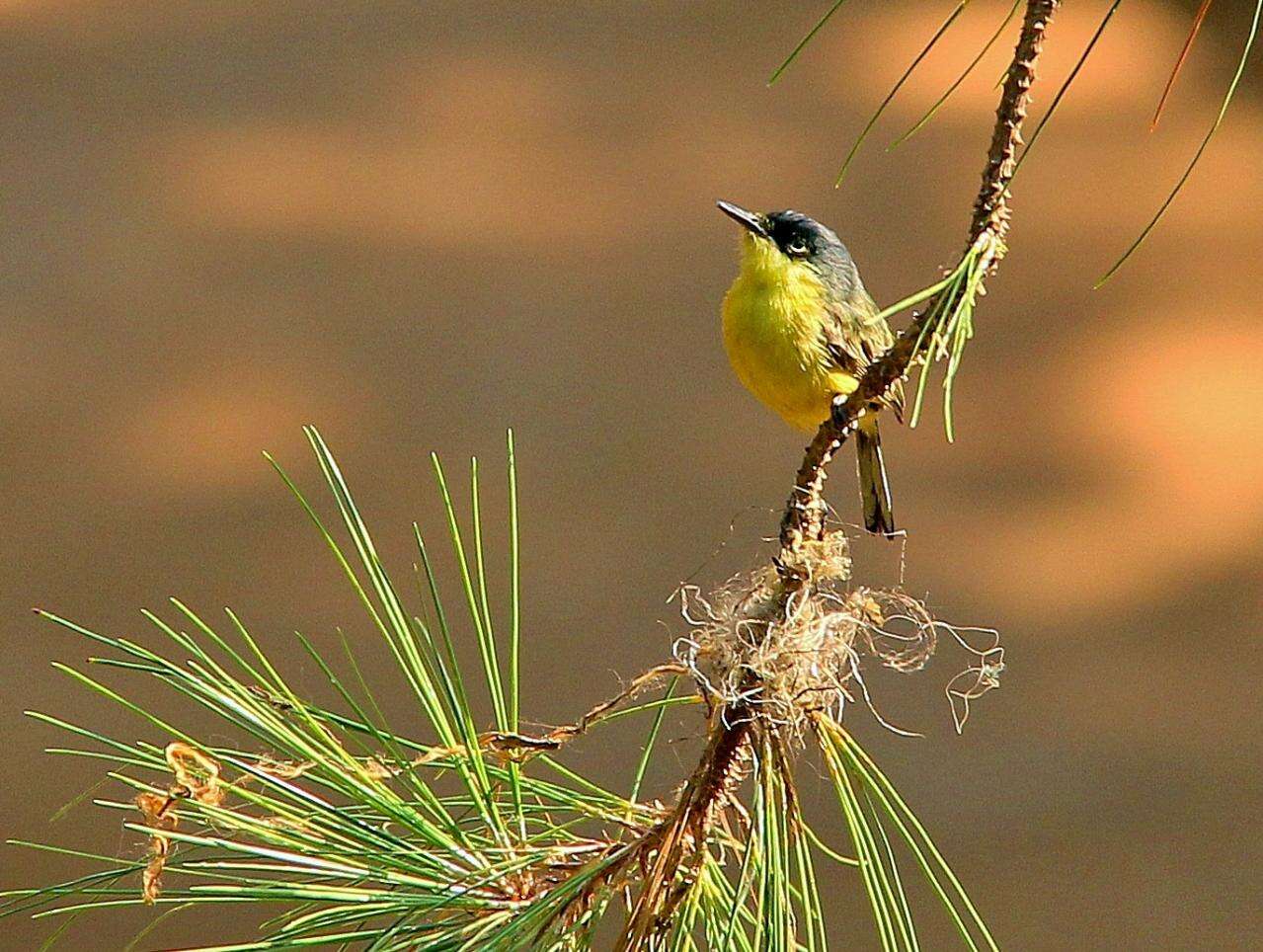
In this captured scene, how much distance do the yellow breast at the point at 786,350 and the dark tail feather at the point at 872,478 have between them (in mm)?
32

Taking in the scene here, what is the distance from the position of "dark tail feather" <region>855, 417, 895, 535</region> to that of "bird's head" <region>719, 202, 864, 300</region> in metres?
0.12

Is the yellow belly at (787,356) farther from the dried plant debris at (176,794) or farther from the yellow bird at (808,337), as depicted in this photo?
the dried plant debris at (176,794)

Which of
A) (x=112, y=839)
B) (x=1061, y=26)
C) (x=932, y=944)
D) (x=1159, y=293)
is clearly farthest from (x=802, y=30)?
(x=112, y=839)

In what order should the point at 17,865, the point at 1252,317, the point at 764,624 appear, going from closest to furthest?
the point at 764,624 < the point at 17,865 < the point at 1252,317

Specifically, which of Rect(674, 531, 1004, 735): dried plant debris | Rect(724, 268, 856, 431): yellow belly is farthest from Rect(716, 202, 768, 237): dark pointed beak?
Rect(674, 531, 1004, 735): dried plant debris

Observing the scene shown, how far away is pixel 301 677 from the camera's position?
6.25ft

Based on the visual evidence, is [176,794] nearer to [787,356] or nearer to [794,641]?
[794,641]

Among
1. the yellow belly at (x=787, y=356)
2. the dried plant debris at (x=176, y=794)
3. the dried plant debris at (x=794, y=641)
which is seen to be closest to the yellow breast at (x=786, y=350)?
the yellow belly at (x=787, y=356)

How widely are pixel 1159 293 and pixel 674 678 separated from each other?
4.73 feet

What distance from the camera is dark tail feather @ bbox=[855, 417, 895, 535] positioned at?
3.42 feet

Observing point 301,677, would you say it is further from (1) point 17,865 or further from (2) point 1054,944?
(2) point 1054,944

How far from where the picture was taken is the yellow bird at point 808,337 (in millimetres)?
1026

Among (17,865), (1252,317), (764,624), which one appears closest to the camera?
(764,624)

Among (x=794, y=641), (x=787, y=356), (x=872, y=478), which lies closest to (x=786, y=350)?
(x=787, y=356)
